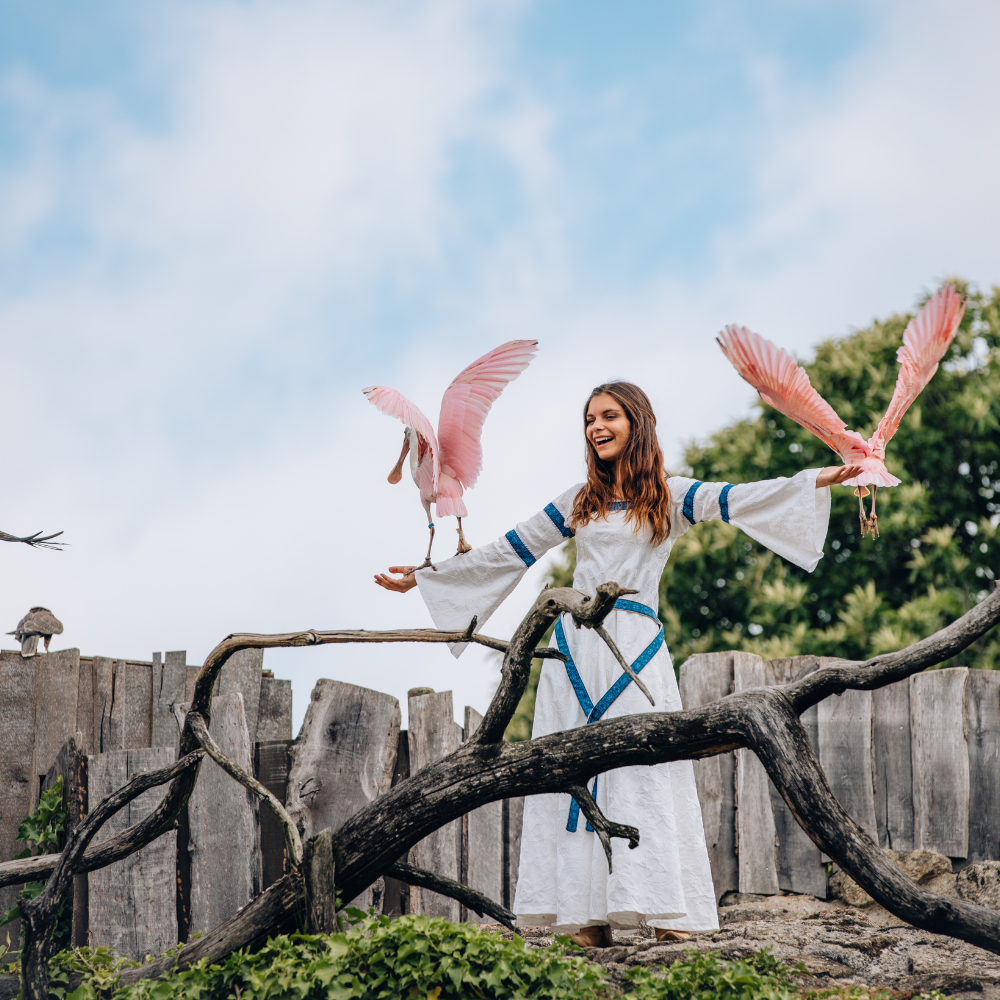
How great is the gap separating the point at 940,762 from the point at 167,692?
428cm

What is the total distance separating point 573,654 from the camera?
3969mm

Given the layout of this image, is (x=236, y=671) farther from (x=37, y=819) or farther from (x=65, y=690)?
(x=37, y=819)

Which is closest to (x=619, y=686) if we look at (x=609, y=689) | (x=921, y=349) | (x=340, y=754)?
(x=609, y=689)

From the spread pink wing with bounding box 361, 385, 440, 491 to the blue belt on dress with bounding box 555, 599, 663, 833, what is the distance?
801mm

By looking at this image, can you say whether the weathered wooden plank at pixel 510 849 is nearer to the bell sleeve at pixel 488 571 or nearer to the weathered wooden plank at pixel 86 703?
the bell sleeve at pixel 488 571

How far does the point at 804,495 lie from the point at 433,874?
1.93 meters

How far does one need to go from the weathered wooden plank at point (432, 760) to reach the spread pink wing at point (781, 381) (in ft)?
7.22

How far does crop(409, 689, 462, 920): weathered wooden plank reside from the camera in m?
4.66

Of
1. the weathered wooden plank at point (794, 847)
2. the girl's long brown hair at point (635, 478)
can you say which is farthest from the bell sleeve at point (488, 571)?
the weathered wooden plank at point (794, 847)

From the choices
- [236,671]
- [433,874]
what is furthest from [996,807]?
[236,671]

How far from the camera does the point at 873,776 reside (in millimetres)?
5363

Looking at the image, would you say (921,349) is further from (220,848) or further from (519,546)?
(220,848)

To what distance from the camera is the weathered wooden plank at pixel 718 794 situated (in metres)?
5.26

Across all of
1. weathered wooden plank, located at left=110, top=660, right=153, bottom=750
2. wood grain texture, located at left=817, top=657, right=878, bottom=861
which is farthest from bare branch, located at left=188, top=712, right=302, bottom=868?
wood grain texture, located at left=817, top=657, right=878, bottom=861
